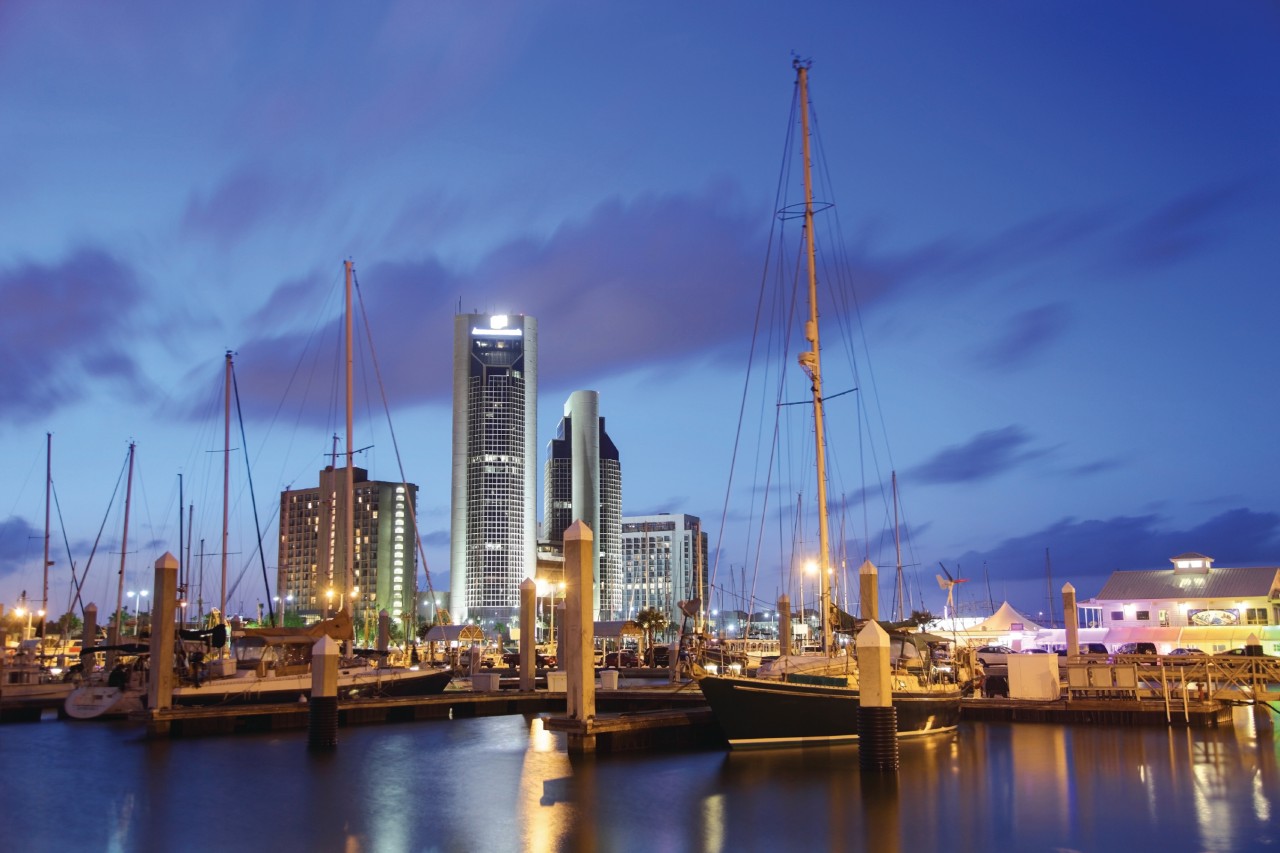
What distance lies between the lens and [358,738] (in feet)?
117

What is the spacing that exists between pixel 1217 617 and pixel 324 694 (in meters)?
55.5

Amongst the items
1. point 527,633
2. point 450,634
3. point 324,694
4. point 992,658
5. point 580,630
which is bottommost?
point 992,658

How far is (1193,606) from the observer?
66.2 meters

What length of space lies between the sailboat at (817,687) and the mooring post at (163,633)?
1640 centimetres

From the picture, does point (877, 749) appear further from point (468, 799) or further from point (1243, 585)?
point (1243, 585)

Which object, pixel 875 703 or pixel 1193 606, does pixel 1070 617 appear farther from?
pixel 875 703

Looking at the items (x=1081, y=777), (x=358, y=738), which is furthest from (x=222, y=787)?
(x=1081, y=777)

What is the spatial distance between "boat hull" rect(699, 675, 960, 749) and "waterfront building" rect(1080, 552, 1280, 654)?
42.9 metres

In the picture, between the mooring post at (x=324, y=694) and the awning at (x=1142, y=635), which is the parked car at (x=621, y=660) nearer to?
the awning at (x=1142, y=635)

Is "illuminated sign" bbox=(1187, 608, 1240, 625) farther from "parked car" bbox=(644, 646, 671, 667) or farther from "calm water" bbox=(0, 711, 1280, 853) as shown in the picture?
"calm water" bbox=(0, 711, 1280, 853)

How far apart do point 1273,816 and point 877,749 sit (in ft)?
26.4

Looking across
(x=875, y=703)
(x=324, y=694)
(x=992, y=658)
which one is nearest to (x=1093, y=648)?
(x=992, y=658)

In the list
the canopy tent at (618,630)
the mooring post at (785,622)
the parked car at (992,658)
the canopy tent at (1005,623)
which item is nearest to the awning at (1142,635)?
the canopy tent at (1005,623)

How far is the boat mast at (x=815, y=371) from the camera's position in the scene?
1310 inches
